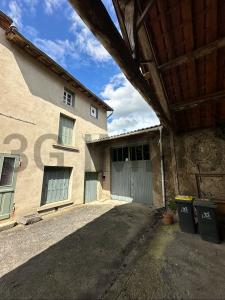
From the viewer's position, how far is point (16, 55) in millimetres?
5582

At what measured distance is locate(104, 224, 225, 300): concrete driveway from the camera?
227cm

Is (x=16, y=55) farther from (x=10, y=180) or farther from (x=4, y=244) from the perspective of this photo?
(x=4, y=244)

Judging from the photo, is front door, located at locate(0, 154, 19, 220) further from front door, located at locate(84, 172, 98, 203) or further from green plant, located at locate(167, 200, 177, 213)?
green plant, located at locate(167, 200, 177, 213)

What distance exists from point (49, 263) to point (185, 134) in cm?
681

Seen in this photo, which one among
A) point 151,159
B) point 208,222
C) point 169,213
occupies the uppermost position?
point 151,159

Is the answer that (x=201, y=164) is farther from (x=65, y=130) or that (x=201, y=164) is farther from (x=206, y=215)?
(x=65, y=130)

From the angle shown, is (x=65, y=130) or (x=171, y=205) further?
(x=65, y=130)

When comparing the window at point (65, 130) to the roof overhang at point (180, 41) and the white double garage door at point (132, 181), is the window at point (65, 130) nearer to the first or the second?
the white double garage door at point (132, 181)

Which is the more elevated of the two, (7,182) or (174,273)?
(7,182)

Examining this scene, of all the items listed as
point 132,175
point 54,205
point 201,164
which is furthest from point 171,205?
point 54,205

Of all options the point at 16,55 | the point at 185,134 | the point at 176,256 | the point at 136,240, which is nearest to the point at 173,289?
the point at 176,256

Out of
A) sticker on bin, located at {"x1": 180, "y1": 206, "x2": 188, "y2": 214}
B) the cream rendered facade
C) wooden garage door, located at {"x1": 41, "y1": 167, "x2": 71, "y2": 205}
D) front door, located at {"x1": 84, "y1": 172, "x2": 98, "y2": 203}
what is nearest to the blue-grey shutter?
the cream rendered facade

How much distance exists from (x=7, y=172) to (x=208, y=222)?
21.2 ft

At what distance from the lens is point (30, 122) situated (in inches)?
227
